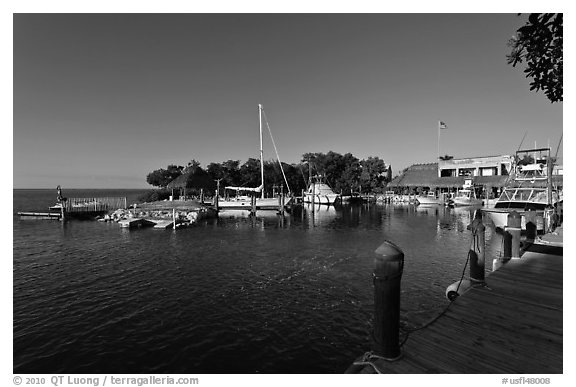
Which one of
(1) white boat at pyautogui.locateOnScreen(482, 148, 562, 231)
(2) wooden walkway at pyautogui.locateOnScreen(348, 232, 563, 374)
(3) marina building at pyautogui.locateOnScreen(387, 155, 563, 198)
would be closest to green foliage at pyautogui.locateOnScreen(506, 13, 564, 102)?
(2) wooden walkway at pyautogui.locateOnScreen(348, 232, 563, 374)

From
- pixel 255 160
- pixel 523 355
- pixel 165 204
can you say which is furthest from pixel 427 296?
pixel 255 160

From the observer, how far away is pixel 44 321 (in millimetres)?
9375

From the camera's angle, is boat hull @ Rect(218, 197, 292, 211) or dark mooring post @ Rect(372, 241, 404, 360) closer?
dark mooring post @ Rect(372, 241, 404, 360)

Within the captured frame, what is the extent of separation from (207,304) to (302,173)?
71.5 m

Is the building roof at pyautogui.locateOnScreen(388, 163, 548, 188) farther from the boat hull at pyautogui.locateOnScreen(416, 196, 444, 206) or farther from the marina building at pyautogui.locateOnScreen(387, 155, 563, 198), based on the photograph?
the boat hull at pyautogui.locateOnScreen(416, 196, 444, 206)

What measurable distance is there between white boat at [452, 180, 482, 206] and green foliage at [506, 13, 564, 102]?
5930 centimetres

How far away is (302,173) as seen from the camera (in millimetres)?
80875

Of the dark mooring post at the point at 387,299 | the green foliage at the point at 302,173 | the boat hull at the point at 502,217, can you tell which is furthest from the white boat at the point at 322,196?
the dark mooring post at the point at 387,299

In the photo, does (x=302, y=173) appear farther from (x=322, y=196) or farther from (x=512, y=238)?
(x=512, y=238)

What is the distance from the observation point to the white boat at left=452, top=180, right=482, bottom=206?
56062mm

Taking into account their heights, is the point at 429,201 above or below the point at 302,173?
below

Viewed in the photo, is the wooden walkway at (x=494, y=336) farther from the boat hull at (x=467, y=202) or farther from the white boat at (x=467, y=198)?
the white boat at (x=467, y=198)

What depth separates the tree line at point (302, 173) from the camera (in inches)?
3241

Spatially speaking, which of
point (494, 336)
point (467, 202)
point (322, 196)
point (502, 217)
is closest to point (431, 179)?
point (467, 202)
